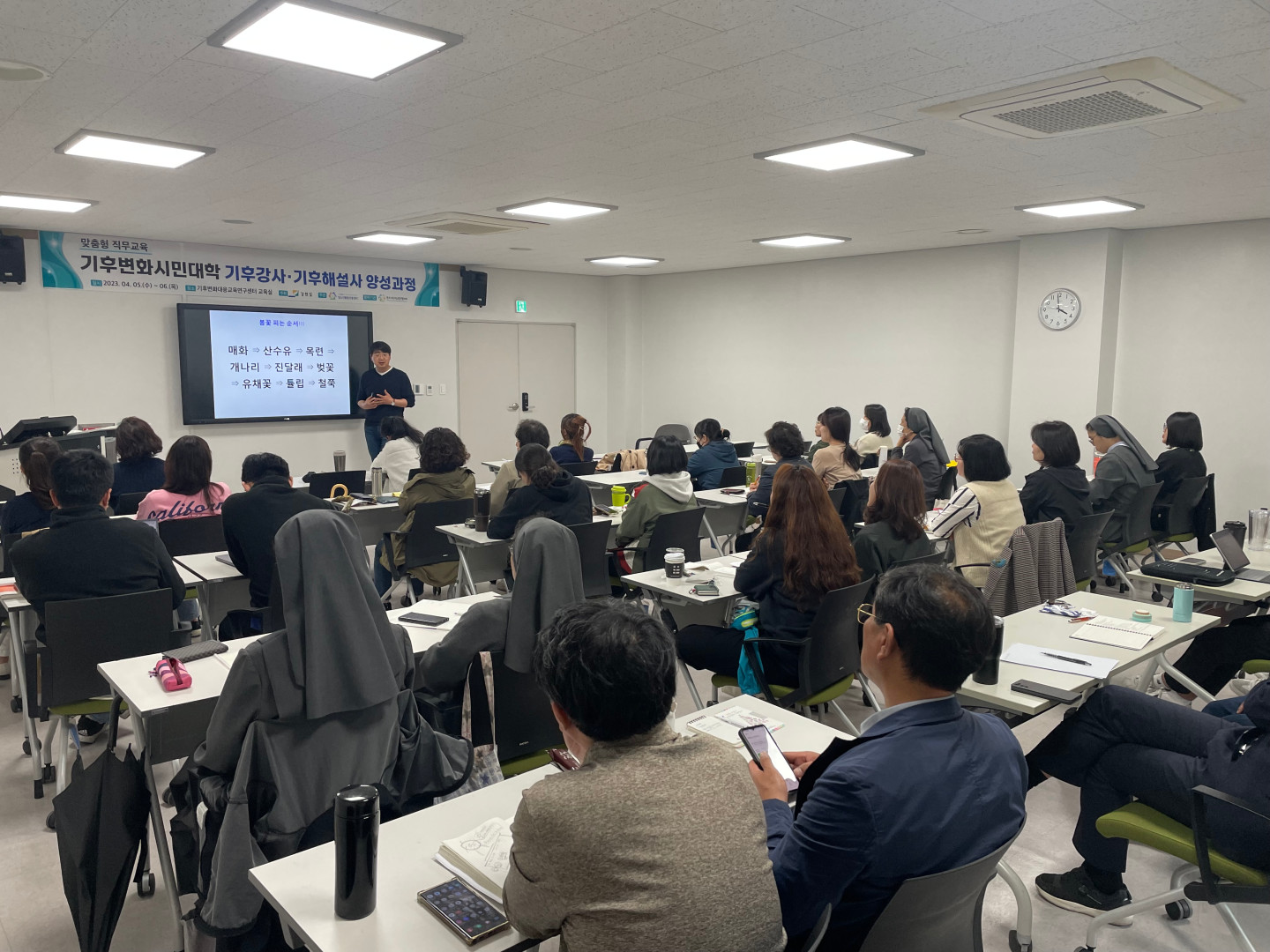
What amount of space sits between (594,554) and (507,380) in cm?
703

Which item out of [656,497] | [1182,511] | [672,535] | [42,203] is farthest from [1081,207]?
[42,203]

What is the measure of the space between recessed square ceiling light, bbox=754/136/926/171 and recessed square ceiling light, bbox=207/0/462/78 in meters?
2.18

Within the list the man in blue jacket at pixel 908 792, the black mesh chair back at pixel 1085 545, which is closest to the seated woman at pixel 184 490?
the man in blue jacket at pixel 908 792

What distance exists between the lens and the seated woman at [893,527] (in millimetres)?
3980

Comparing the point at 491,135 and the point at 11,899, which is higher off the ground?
the point at 491,135

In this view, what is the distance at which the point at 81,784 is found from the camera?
7.35ft

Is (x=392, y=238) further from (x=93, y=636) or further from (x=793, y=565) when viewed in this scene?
(x=793, y=565)

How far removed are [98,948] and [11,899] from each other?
1000 mm

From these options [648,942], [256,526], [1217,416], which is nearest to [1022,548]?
[648,942]

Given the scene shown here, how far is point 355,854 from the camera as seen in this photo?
1594 millimetres

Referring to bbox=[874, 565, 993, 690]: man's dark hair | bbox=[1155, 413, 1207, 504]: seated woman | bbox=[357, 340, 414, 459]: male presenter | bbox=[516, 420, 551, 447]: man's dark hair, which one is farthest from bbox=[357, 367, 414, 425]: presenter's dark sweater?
bbox=[874, 565, 993, 690]: man's dark hair

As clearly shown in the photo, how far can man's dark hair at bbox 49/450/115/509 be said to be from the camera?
328 centimetres

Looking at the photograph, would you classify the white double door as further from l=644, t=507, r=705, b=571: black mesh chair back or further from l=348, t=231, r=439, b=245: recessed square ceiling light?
l=644, t=507, r=705, b=571: black mesh chair back

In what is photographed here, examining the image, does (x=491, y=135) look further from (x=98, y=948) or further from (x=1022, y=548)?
(x=98, y=948)
